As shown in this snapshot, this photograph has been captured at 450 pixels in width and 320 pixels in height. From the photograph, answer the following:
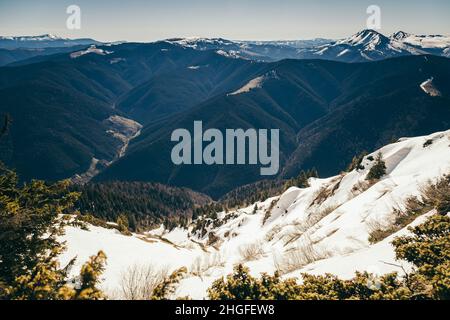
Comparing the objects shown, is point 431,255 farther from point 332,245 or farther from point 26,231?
point 26,231

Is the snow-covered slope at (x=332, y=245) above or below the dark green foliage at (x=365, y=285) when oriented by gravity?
below

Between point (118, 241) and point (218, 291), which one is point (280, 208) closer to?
point (118, 241)

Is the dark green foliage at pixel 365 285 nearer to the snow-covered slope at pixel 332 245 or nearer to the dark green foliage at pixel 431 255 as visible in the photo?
the dark green foliage at pixel 431 255

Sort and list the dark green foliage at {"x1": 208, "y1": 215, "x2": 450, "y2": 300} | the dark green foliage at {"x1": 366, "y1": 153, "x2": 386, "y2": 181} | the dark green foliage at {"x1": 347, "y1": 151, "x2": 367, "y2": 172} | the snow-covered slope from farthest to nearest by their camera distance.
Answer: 1. the dark green foliage at {"x1": 347, "y1": 151, "x2": 367, "y2": 172}
2. the dark green foliage at {"x1": 366, "y1": 153, "x2": 386, "y2": 181}
3. the snow-covered slope
4. the dark green foliage at {"x1": 208, "y1": 215, "x2": 450, "y2": 300}

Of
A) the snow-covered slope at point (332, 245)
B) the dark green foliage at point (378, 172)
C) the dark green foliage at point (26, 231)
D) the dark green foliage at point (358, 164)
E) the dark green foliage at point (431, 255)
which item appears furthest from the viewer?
the dark green foliage at point (358, 164)

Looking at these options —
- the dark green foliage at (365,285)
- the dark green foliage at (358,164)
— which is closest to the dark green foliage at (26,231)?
the dark green foliage at (365,285)

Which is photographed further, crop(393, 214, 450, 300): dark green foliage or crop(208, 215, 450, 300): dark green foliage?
crop(208, 215, 450, 300): dark green foliage

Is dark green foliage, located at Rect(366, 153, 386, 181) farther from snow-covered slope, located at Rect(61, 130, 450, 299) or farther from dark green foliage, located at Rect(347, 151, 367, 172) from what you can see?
dark green foliage, located at Rect(347, 151, 367, 172)

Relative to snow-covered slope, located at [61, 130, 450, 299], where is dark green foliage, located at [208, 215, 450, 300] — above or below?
above

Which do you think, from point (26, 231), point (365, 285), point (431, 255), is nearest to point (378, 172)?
point (431, 255)

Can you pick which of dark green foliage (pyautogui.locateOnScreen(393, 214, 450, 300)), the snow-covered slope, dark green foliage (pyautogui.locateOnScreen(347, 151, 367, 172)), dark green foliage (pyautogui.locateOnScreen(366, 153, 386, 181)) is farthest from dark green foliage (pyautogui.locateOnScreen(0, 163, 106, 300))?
dark green foliage (pyautogui.locateOnScreen(347, 151, 367, 172))

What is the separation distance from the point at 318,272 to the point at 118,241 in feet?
92.5

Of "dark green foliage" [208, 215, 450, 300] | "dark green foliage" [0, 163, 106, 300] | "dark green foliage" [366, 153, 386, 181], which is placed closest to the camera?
"dark green foliage" [208, 215, 450, 300]

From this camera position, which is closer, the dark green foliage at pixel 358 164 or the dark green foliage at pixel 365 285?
the dark green foliage at pixel 365 285
